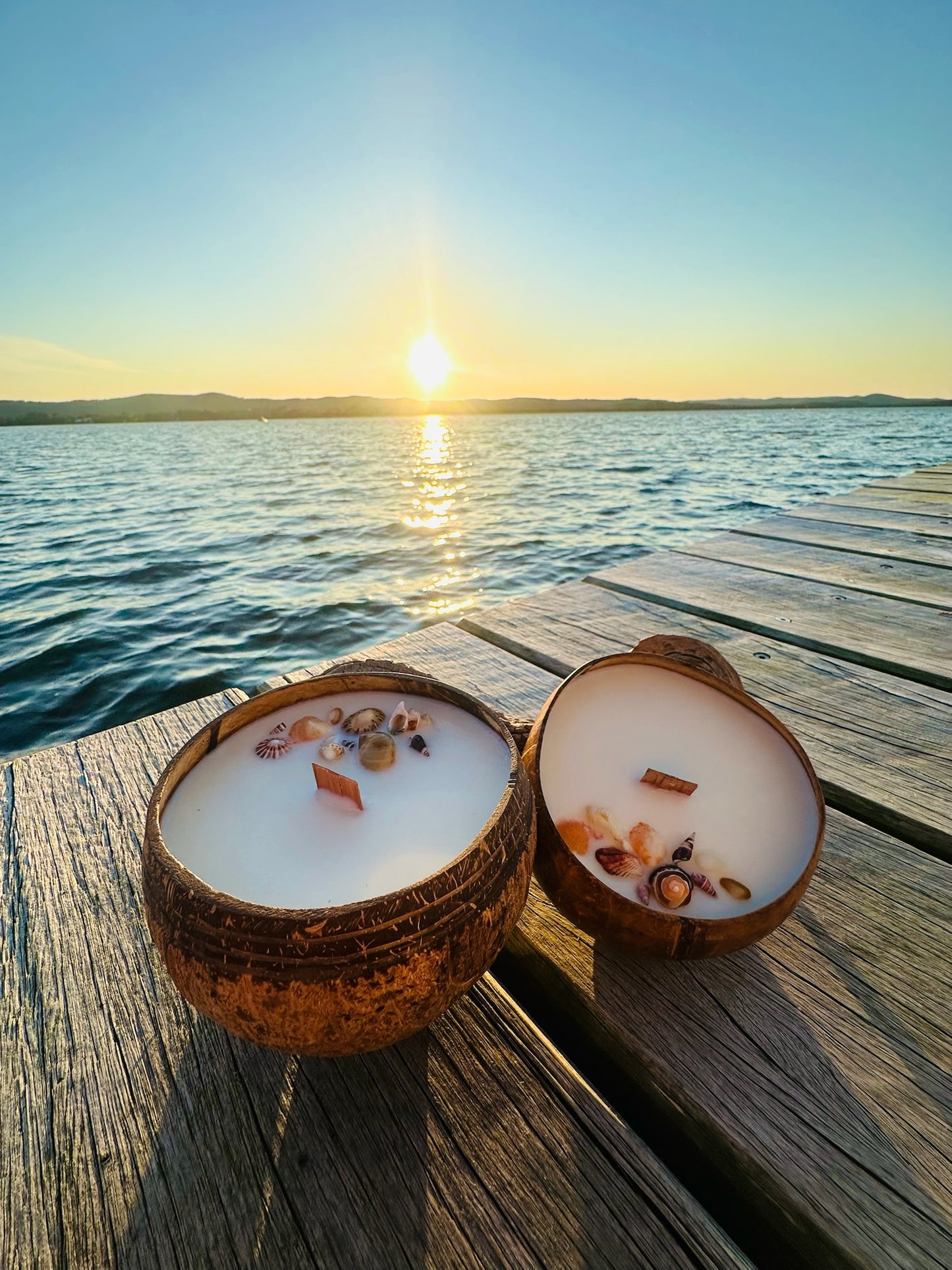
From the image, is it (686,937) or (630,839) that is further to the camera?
(630,839)

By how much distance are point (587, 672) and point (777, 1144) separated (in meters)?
0.77

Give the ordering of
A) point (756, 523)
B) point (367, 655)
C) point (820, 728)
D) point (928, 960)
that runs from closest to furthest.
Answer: point (928, 960)
point (820, 728)
point (367, 655)
point (756, 523)

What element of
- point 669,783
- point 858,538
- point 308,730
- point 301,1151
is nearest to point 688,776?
point 669,783

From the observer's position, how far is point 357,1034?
76cm

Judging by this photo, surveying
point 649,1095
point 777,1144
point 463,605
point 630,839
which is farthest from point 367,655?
point 463,605

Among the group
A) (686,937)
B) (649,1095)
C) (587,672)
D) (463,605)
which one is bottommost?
(463,605)

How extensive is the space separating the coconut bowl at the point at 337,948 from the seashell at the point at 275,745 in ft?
0.65

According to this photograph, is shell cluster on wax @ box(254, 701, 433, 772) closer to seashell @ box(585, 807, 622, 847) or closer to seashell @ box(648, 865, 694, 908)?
seashell @ box(585, 807, 622, 847)

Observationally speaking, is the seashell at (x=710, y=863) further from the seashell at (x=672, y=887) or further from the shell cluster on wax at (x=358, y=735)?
the shell cluster on wax at (x=358, y=735)

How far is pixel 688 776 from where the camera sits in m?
1.12

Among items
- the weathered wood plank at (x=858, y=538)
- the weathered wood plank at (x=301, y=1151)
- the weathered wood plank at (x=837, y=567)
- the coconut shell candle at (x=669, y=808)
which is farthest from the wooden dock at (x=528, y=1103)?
the weathered wood plank at (x=858, y=538)

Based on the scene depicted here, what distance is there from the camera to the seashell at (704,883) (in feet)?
3.24

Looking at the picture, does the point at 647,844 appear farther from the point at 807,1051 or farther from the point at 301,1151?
the point at 301,1151

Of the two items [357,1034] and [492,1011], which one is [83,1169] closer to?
[357,1034]
